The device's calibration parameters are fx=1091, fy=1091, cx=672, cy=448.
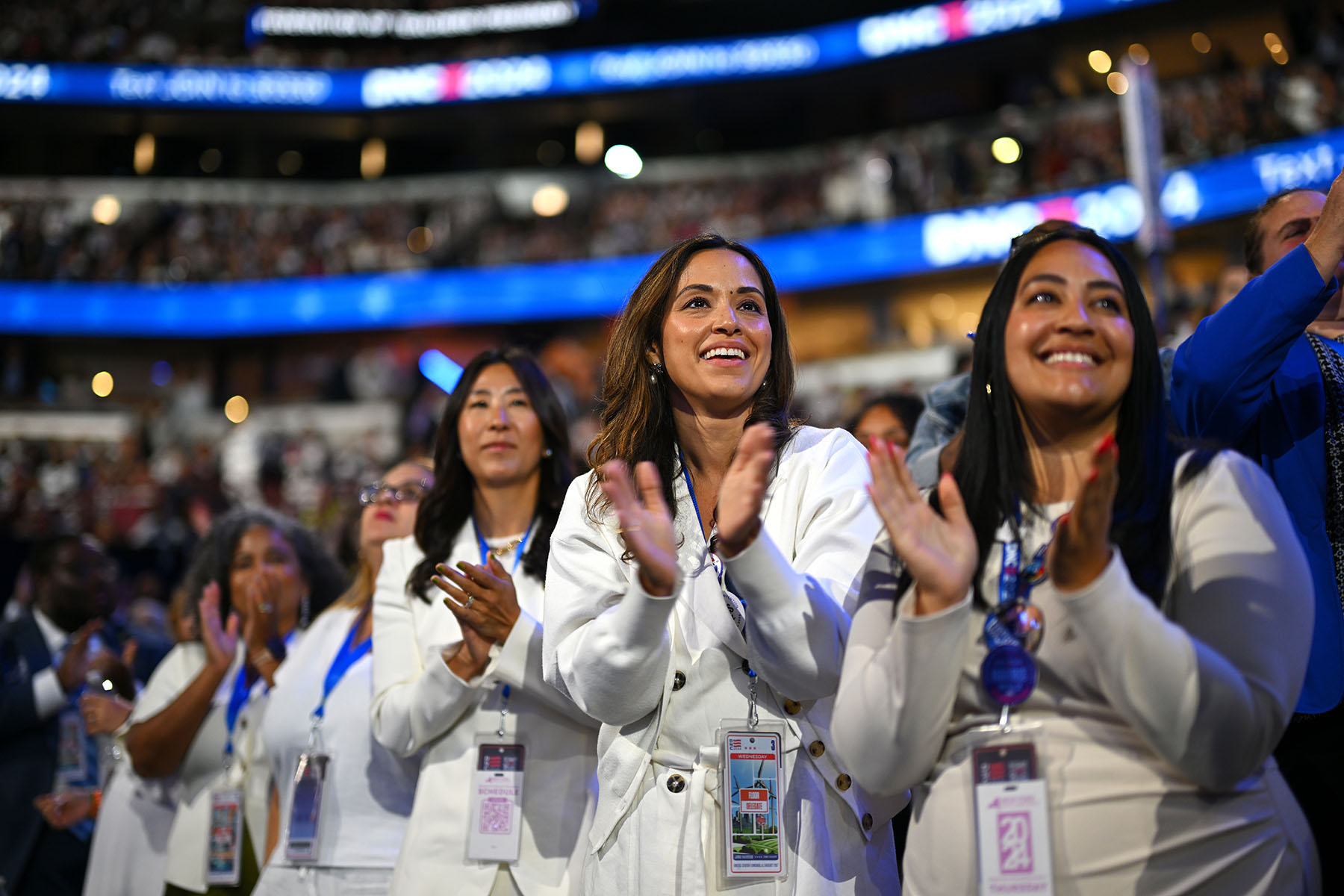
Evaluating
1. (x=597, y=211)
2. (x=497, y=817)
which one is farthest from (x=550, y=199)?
(x=497, y=817)

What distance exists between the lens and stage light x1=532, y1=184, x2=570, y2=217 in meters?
25.6

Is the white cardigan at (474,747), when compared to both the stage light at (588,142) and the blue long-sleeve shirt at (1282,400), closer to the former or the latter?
the blue long-sleeve shirt at (1282,400)

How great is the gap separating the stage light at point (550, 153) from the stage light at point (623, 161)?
5.17 feet

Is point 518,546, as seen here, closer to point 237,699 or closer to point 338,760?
point 338,760

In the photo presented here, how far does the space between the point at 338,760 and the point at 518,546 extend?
2.81 ft

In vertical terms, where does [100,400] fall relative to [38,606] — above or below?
above

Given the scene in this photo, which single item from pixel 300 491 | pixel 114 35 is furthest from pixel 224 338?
pixel 300 491

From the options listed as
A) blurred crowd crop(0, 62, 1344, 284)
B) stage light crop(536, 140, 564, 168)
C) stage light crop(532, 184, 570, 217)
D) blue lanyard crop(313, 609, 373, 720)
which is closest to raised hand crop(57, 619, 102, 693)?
blue lanyard crop(313, 609, 373, 720)

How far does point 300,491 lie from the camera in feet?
58.9

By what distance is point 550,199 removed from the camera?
84.2ft

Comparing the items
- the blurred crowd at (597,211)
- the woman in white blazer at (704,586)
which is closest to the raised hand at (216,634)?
the woman in white blazer at (704,586)

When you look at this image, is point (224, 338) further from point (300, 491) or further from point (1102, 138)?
point (1102, 138)

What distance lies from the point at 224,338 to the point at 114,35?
7.31m

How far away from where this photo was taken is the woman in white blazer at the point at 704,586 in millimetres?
1889
